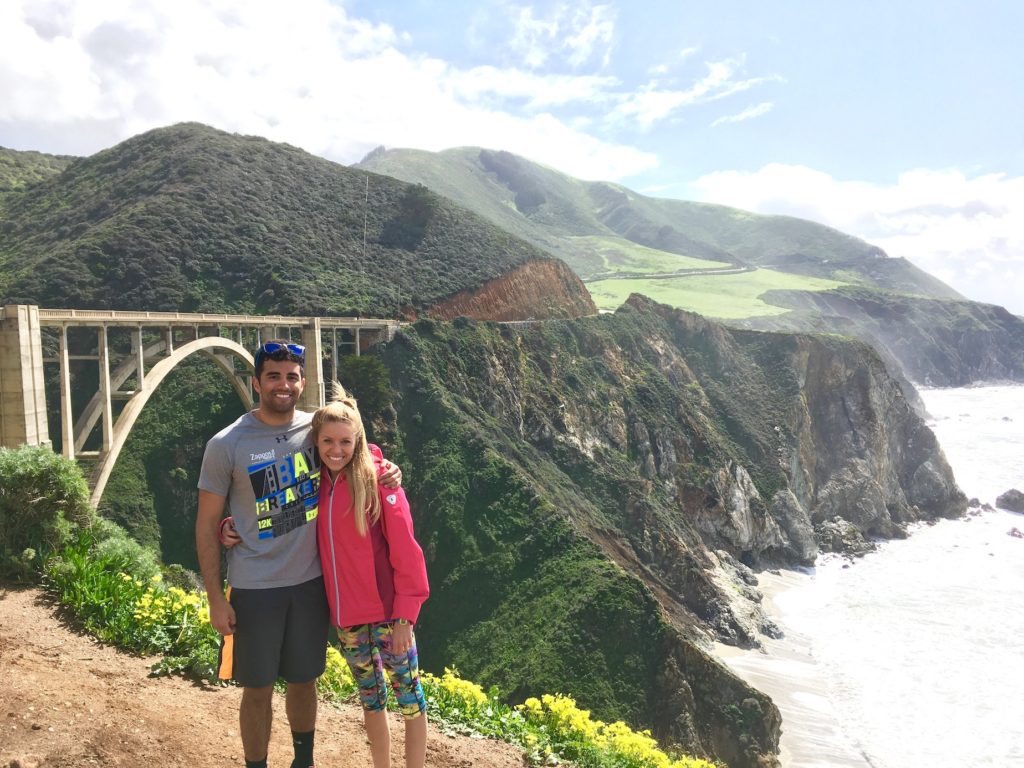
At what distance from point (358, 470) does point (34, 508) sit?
20.1 feet

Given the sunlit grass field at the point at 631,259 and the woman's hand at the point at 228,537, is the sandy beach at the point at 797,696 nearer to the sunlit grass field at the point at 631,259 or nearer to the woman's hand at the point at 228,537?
the woman's hand at the point at 228,537

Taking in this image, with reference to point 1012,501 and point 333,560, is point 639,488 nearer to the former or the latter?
point 333,560

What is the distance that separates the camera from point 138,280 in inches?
1534

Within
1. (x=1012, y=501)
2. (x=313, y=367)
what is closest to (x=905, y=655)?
(x=313, y=367)

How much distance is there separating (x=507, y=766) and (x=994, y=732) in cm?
2580

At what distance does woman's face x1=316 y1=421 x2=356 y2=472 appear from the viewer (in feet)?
14.0

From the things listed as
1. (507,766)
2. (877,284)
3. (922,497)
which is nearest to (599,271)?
(877,284)

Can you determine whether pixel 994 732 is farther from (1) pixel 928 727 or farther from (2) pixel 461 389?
(2) pixel 461 389

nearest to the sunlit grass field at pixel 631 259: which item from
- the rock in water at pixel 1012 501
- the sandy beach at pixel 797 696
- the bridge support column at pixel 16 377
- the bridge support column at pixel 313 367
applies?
the rock in water at pixel 1012 501

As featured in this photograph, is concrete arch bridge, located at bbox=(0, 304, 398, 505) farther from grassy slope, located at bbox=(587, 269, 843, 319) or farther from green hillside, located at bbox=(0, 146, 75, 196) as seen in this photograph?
grassy slope, located at bbox=(587, 269, 843, 319)

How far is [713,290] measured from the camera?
122 meters

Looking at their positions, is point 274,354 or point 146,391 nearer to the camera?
point 274,354

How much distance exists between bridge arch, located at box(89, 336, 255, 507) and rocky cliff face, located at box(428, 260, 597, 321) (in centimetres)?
1916

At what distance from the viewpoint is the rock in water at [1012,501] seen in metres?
56.3
